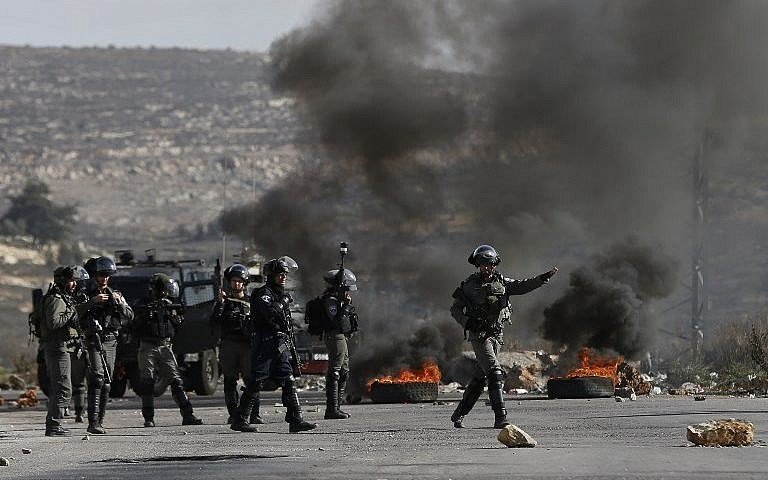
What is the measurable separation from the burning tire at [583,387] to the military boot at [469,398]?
7.34m

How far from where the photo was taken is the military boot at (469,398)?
1736 cm

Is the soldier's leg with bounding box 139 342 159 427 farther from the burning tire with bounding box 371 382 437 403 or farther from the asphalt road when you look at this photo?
the burning tire with bounding box 371 382 437 403

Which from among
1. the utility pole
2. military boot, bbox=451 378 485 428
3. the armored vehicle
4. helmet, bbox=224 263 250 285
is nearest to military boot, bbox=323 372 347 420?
helmet, bbox=224 263 250 285

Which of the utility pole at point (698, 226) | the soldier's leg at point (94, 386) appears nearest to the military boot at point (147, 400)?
the soldier's leg at point (94, 386)

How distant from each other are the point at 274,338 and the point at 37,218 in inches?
2846

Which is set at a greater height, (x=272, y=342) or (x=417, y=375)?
(x=417, y=375)

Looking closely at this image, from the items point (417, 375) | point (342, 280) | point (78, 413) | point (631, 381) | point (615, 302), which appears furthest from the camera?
point (615, 302)

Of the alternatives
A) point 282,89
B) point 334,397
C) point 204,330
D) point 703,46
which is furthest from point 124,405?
point 703,46

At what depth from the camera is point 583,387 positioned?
25.2m

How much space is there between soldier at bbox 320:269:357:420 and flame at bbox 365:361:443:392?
5.52 metres

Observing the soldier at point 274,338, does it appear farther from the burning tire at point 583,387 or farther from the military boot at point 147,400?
the burning tire at point 583,387

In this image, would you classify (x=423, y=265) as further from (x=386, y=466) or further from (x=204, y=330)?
(x=386, y=466)

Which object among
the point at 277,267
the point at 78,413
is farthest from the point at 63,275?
the point at 78,413

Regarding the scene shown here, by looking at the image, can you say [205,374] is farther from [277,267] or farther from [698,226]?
[277,267]
